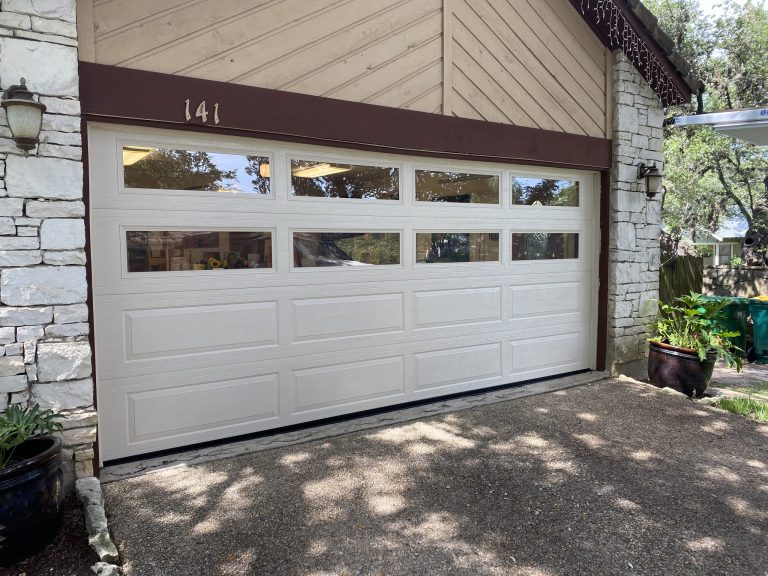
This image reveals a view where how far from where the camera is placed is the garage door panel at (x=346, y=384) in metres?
4.05

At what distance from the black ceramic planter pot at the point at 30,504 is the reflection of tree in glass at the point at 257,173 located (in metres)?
2.09

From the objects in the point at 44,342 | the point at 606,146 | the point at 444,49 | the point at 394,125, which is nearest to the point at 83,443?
the point at 44,342

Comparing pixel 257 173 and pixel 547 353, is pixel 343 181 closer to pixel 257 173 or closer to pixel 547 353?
pixel 257 173

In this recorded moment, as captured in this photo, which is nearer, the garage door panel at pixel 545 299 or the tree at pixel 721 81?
the garage door panel at pixel 545 299

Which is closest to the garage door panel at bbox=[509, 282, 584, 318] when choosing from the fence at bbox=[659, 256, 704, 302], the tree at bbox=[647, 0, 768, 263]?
the fence at bbox=[659, 256, 704, 302]

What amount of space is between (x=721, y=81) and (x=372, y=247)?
10317 mm

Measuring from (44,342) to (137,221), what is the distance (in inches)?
36.6

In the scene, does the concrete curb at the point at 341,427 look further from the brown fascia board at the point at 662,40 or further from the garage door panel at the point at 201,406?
the brown fascia board at the point at 662,40

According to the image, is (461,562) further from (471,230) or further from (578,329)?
(578,329)

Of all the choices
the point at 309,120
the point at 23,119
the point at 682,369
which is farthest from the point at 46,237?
the point at 682,369

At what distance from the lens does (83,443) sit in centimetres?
303

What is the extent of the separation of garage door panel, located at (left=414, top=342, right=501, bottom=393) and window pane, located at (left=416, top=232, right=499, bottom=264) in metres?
0.86

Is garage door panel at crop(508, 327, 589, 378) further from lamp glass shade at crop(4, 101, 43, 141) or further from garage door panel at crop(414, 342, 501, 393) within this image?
lamp glass shade at crop(4, 101, 43, 141)

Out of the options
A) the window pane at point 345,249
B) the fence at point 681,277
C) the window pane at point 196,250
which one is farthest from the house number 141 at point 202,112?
the fence at point 681,277
